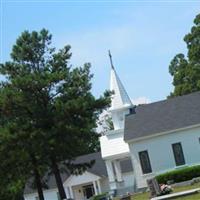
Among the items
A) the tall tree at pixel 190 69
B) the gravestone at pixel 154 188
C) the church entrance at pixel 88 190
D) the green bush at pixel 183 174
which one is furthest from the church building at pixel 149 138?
the gravestone at pixel 154 188

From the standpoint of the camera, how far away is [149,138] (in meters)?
52.5

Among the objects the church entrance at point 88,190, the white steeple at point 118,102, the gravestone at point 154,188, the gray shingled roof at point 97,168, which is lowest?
the gravestone at point 154,188

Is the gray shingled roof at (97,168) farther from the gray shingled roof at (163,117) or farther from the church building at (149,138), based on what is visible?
the gray shingled roof at (163,117)

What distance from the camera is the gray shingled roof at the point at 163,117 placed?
172ft

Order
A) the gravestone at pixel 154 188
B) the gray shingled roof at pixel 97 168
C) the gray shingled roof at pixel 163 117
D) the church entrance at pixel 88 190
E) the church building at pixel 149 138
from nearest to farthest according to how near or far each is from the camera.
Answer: the gravestone at pixel 154 188, the church building at pixel 149 138, the gray shingled roof at pixel 163 117, the gray shingled roof at pixel 97 168, the church entrance at pixel 88 190

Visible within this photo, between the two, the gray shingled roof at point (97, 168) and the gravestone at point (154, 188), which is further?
the gray shingled roof at point (97, 168)

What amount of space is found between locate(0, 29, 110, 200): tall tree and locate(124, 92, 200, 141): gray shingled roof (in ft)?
19.4

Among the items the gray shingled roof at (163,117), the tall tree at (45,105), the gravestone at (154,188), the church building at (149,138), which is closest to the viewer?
the gravestone at (154,188)

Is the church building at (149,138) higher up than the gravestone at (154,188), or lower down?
higher up

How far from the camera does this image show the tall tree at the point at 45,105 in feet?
148

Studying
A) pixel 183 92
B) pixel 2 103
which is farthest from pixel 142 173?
pixel 183 92

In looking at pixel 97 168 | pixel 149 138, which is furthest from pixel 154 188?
pixel 97 168

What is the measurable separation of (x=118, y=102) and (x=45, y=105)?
15.8 metres

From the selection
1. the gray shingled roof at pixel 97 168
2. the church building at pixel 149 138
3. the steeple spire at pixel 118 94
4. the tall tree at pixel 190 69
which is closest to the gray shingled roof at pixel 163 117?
the church building at pixel 149 138
